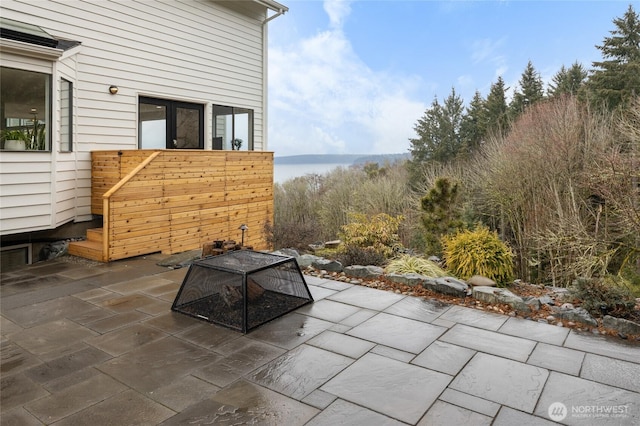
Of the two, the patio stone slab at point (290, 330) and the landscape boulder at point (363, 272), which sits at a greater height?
the landscape boulder at point (363, 272)

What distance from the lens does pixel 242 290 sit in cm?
358

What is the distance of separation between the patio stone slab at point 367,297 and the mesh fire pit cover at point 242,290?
A: 41 centimetres

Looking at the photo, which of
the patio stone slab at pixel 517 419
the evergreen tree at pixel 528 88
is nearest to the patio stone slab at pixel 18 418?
the patio stone slab at pixel 517 419

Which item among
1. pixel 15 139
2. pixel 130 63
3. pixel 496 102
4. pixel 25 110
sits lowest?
pixel 15 139

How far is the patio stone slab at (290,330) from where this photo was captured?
3.25m

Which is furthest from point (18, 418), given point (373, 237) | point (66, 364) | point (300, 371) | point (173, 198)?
point (373, 237)

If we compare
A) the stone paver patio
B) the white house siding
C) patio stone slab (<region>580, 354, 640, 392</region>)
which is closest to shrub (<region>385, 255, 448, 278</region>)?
the stone paver patio

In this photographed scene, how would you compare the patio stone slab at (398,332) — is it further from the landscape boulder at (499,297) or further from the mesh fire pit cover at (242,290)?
the landscape boulder at (499,297)

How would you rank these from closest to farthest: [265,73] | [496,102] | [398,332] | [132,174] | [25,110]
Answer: [398,332] → [25,110] → [132,174] → [265,73] → [496,102]

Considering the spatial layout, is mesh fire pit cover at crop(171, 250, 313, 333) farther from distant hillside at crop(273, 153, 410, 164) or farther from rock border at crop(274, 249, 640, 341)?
distant hillside at crop(273, 153, 410, 164)

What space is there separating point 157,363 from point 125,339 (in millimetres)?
569

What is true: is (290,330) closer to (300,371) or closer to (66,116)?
(300,371)

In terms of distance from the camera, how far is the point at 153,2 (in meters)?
8.31

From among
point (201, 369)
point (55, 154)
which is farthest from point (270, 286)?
point (55, 154)
